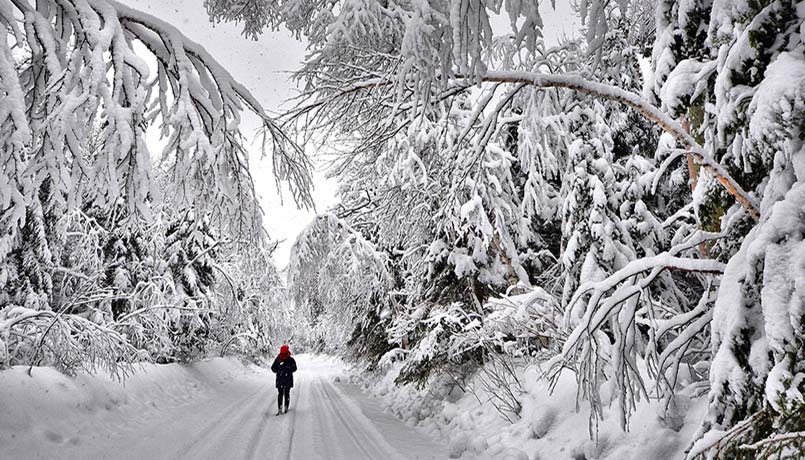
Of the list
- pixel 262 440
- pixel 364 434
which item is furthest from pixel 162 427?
pixel 364 434

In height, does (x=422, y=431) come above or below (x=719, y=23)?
below

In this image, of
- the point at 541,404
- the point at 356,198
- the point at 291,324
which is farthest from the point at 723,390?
the point at 291,324

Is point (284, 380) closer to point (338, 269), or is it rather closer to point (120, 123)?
point (338, 269)

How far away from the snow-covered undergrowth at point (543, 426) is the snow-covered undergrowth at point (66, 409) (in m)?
5.80

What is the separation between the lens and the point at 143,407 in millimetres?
→ 10352

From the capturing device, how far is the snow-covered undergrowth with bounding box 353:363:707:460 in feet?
14.4

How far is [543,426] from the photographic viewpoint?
5.97 metres

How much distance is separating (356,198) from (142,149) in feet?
38.5

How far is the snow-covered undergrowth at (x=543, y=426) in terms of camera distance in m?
4.39

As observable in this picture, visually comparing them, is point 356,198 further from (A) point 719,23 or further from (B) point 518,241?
(A) point 719,23

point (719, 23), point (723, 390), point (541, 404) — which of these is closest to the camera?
point (723, 390)

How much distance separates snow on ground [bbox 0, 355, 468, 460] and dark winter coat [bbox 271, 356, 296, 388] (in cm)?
72

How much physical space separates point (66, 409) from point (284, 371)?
5.02 meters

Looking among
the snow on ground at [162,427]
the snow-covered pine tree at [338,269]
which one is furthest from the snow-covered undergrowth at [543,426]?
the snow-covered pine tree at [338,269]
